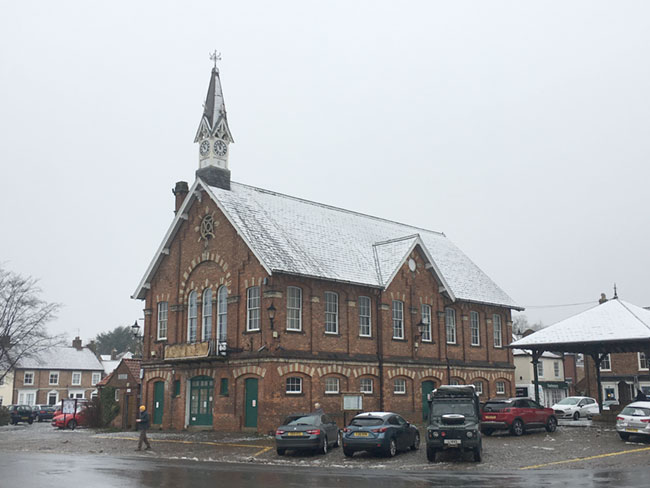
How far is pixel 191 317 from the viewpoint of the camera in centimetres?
3609

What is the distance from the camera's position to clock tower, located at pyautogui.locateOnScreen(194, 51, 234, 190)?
36469 millimetres

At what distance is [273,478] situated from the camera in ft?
54.4

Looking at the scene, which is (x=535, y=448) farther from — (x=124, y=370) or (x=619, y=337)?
(x=124, y=370)

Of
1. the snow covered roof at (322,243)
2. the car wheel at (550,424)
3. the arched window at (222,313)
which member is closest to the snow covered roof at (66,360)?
the snow covered roof at (322,243)

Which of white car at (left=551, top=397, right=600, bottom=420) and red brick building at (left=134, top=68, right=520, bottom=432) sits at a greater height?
red brick building at (left=134, top=68, right=520, bottom=432)

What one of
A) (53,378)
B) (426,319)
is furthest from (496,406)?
(53,378)

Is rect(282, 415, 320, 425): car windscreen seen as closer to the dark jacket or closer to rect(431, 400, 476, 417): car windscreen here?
rect(431, 400, 476, 417): car windscreen

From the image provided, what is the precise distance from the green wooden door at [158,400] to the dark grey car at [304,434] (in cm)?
1500

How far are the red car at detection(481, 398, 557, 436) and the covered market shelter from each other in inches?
121

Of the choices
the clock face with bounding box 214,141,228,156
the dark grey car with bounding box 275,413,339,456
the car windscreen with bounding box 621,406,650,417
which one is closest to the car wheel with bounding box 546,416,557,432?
the car windscreen with bounding box 621,406,650,417

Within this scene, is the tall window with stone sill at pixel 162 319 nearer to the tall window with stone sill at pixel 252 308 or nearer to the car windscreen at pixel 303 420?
the tall window with stone sill at pixel 252 308

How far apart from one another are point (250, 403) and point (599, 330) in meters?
16.8

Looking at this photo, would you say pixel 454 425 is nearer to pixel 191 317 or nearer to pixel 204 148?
pixel 191 317

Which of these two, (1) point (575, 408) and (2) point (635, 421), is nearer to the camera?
(2) point (635, 421)
